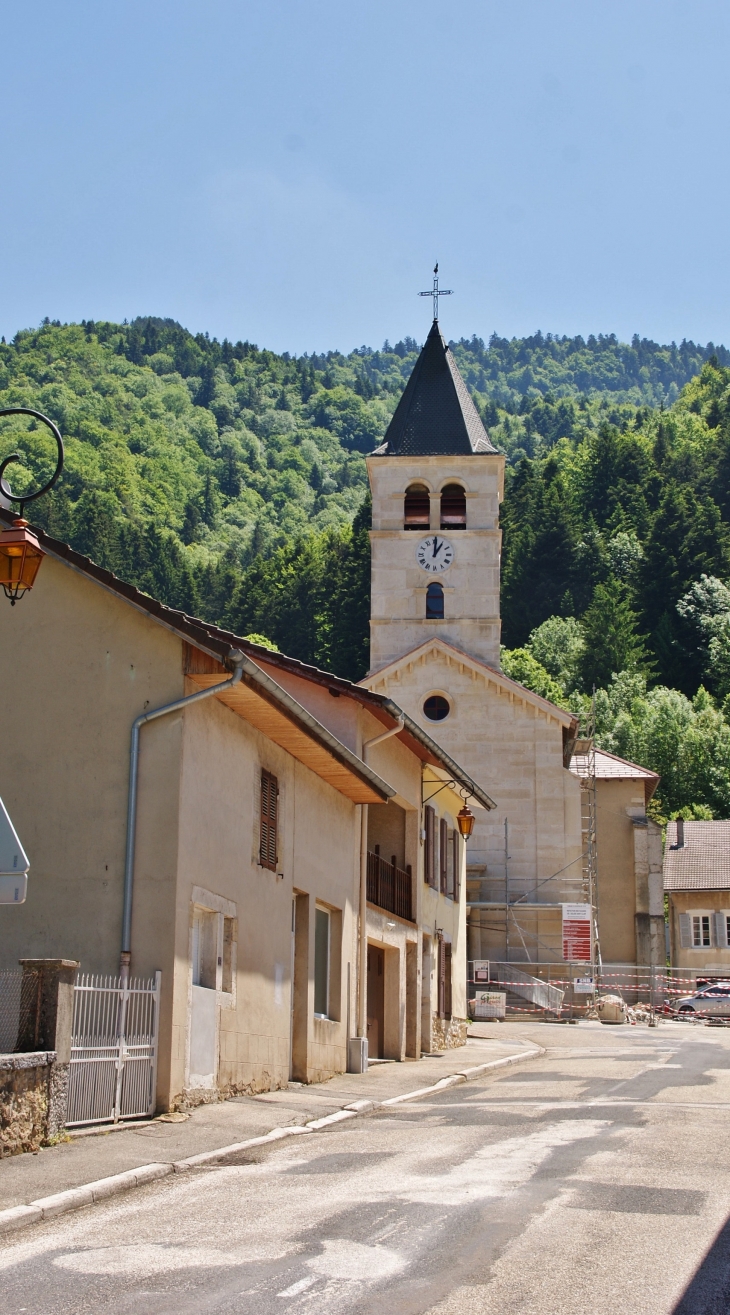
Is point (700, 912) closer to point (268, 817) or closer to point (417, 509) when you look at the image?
point (417, 509)

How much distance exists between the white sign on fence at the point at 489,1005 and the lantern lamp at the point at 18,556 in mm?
31974

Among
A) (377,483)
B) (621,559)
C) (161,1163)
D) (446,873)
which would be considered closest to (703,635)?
(621,559)

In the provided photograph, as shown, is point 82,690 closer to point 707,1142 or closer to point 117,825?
point 117,825

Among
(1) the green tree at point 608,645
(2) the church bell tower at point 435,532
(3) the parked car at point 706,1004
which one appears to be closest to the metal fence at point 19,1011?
(3) the parked car at point 706,1004

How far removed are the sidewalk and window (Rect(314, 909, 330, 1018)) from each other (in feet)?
3.35

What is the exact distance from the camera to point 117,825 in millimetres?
14711

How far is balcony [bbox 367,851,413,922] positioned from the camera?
24.0 metres

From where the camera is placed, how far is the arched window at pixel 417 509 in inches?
2103

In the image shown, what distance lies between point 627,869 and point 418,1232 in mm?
45623

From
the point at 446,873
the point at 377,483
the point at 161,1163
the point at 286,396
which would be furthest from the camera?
the point at 286,396

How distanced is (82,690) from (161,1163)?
5.53m

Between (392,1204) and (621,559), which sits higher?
(621,559)

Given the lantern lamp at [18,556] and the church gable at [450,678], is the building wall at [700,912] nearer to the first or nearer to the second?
the church gable at [450,678]

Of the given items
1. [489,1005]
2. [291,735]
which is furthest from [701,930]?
[291,735]
